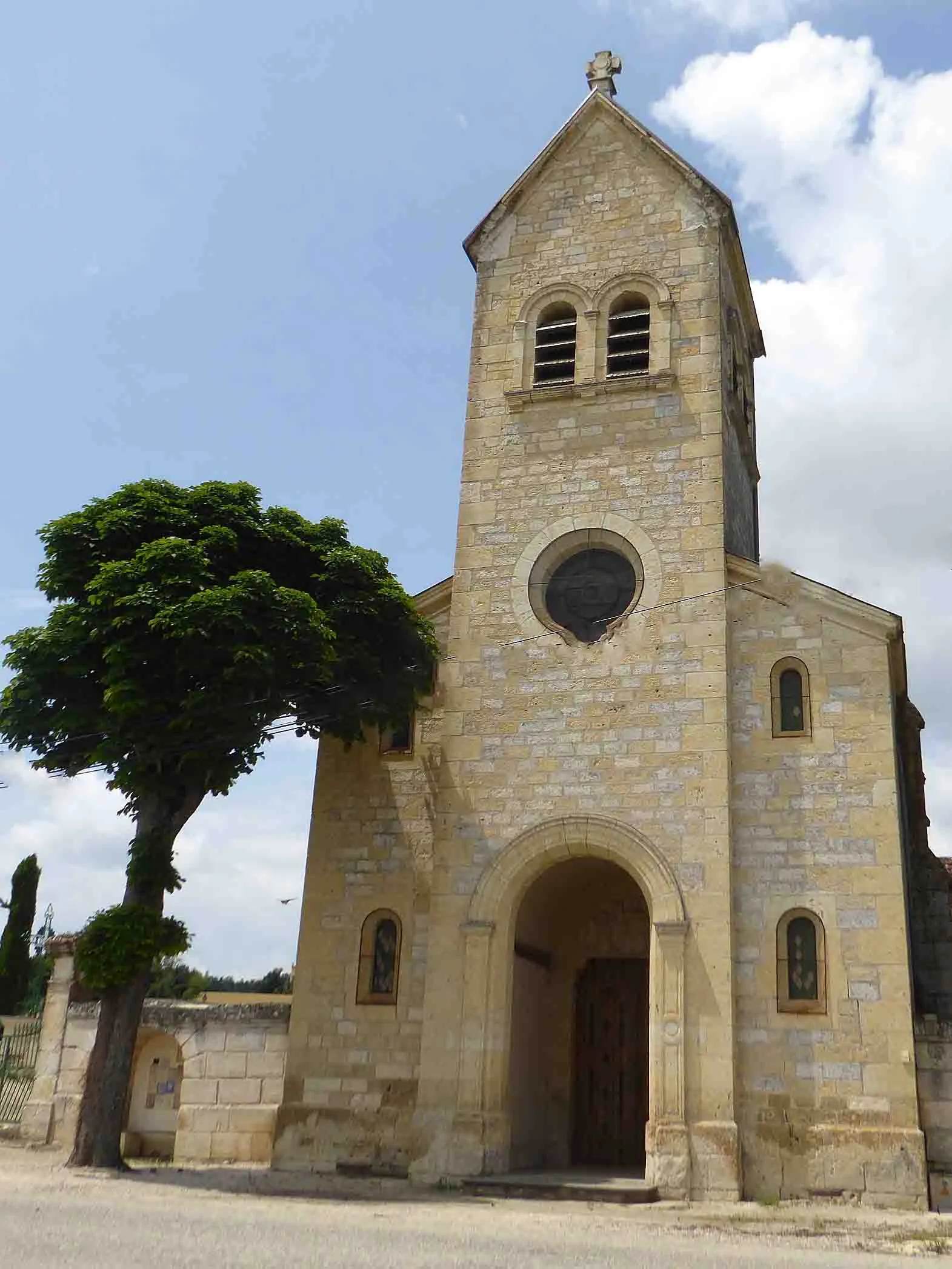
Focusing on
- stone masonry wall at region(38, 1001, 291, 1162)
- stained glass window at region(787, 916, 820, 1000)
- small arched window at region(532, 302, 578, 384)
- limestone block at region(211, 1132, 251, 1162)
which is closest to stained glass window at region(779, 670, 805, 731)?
stained glass window at region(787, 916, 820, 1000)

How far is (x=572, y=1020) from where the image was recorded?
59.2 ft

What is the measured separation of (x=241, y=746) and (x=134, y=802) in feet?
5.81

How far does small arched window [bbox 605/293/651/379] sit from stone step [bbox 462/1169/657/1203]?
1150 centimetres

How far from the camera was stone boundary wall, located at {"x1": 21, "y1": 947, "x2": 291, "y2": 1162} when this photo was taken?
16891 mm

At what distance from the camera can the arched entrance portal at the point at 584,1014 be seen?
56.3ft

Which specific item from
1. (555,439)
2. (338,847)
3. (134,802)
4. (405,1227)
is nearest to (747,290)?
(555,439)

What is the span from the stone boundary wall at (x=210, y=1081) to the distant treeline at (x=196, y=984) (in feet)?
41.6

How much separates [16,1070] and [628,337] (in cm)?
1571

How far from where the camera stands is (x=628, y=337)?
1894cm

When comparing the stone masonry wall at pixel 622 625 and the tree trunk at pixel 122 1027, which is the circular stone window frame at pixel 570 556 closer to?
the stone masonry wall at pixel 622 625

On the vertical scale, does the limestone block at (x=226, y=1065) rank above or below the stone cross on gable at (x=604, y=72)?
below

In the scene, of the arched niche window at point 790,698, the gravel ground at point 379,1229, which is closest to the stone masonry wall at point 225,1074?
the gravel ground at point 379,1229

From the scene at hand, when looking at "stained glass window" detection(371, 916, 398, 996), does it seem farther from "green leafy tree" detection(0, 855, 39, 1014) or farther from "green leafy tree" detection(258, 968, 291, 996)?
"green leafy tree" detection(258, 968, 291, 996)

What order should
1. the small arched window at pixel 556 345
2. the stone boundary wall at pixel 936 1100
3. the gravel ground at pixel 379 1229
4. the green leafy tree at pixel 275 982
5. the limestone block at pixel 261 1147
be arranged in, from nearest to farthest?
1. the gravel ground at pixel 379 1229
2. the stone boundary wall at pixel 936 1100
3. the limestone block at pixel 261 1147
4. the small arched window at pixel 556 345
5. the green leafy tree at pixel 275 982
